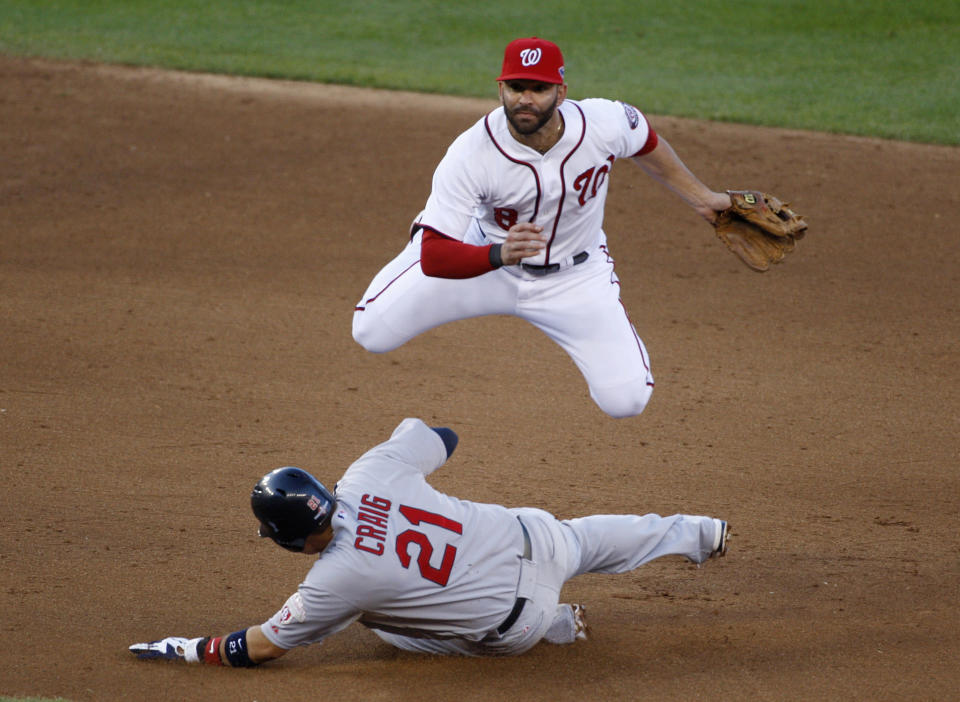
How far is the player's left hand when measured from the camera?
4539 mm

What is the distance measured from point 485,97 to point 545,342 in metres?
5.05

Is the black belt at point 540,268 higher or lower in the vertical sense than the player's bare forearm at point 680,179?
lower

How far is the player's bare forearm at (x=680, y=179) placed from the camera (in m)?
5.50

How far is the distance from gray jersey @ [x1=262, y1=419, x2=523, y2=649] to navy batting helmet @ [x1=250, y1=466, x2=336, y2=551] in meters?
0.15

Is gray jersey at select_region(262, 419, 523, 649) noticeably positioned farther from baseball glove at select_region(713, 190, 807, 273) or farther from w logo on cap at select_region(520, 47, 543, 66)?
baseball glove at select_region(713, 190, 807, 273)

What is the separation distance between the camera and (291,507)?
4117mm

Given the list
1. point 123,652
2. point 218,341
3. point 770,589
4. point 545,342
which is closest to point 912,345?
point 545,342

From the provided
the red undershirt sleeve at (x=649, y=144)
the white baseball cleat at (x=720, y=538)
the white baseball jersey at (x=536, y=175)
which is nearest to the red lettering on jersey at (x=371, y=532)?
the white baseball jersey at (x=536, y=175)

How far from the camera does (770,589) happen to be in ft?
17.2

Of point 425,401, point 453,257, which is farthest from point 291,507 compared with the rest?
point 425,401

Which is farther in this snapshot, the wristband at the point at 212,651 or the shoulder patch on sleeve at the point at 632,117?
the shoulder patch on sleeve at the point at 632,117

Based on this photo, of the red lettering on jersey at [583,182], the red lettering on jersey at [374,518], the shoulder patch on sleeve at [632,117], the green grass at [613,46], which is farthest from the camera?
the green grass at [613,46]

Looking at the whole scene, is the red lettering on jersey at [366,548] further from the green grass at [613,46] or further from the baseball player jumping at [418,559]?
the green grass at [613,46]

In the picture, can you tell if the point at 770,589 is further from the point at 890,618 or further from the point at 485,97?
the point at 485,97
